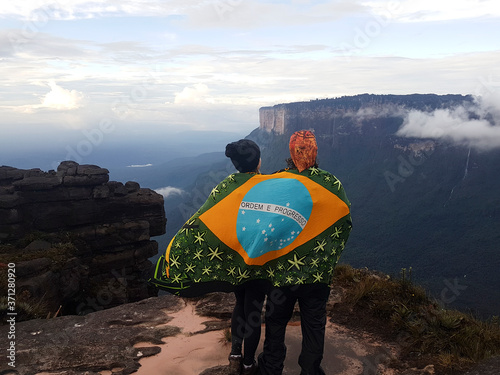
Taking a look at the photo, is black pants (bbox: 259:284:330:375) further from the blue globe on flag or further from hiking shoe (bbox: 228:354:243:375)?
the blue globe on flag

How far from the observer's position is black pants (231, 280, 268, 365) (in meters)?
4.53

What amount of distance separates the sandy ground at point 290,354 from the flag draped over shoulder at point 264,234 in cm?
197

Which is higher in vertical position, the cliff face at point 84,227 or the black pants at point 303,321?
the black pants at point 303,321

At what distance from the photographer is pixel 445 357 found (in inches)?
203

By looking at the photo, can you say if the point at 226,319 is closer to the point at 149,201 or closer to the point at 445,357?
the point at 445,357

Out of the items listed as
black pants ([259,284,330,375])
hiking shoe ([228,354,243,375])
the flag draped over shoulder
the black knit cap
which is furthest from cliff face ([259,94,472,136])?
black pants ([259,284,330,375])

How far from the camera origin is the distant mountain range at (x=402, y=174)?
90188 millimetres

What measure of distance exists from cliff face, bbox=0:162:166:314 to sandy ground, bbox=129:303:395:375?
56.5 ft

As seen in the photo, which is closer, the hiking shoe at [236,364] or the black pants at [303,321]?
the black pants at [303,321]

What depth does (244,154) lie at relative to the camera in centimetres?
439

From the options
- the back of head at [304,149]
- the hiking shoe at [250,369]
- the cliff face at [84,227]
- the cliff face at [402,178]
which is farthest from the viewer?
the cliff face at [402,178]

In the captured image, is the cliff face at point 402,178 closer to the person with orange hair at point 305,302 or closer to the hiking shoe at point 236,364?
the hiking shoe at point 236,364

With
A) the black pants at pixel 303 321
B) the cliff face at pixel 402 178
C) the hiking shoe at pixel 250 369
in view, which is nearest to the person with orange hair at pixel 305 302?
the black pants at pixel 303 321

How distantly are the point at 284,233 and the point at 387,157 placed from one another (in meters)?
127
